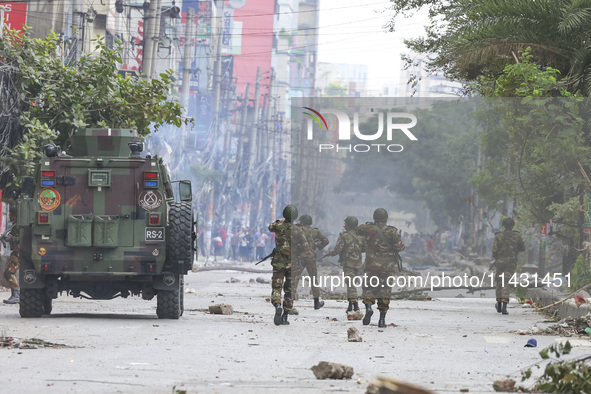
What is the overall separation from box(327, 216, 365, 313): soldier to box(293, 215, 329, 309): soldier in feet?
0.91

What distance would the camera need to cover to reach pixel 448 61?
18250 mm

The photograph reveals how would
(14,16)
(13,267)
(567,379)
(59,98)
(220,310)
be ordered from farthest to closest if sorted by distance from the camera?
(14,16) < (59,98) < (13,267) < (220,310) < (567,379)

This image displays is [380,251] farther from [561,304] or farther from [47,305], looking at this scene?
[47,305]

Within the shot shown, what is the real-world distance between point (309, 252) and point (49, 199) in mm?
4581

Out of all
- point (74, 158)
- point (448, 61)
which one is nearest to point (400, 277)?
point (448, 61)

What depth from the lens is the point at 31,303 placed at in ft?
47.9

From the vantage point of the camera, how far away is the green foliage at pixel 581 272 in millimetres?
16672

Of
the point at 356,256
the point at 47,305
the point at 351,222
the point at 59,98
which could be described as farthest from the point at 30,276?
the point at 59,98

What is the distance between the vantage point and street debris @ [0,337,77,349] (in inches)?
405

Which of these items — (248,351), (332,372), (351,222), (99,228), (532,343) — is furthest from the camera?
(351,222)

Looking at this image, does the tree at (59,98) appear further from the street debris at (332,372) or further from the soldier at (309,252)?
the street debris at (332,372)

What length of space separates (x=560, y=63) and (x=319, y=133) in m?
4.24

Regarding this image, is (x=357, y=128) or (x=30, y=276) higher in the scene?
(x=357, y=128)

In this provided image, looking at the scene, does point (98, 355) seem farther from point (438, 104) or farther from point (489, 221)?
point (489, 221)
